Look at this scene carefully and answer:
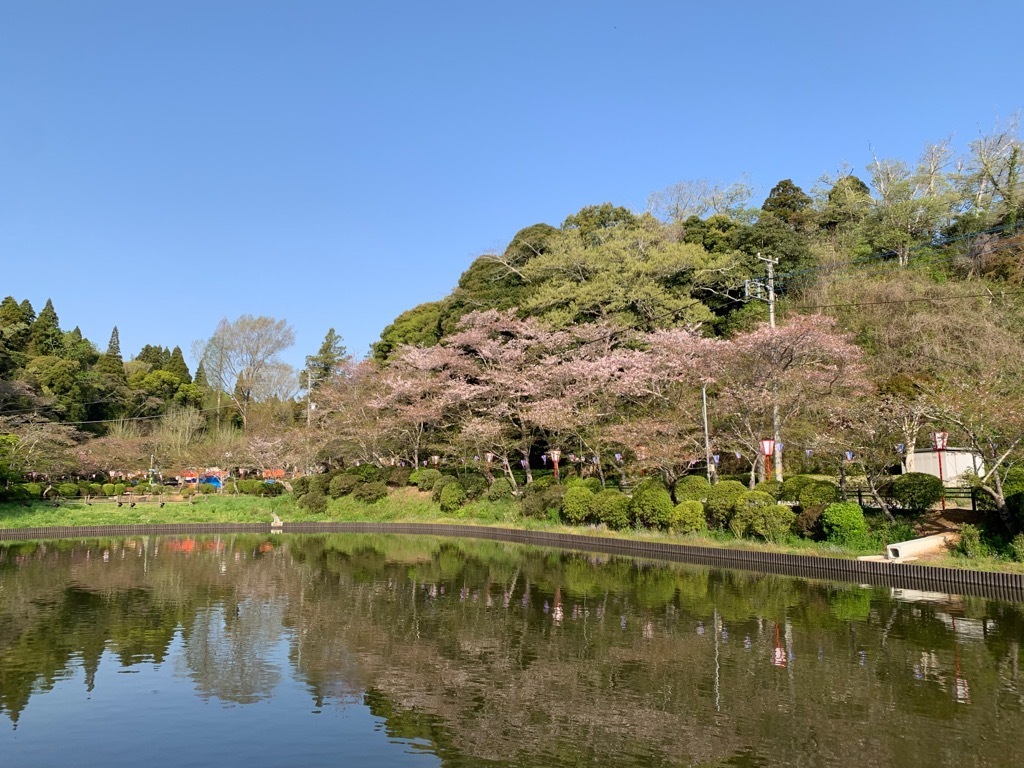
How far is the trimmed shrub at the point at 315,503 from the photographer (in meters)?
31.9

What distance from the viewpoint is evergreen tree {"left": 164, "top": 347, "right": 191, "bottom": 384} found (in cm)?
5794

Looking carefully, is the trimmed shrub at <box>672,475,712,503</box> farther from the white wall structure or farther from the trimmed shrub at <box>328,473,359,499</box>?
the trimmed shrub at <box>328,473,359,499</box>

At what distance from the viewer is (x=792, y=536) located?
16.1 metres

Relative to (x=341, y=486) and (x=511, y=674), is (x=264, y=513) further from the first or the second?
(x=511, y=674)

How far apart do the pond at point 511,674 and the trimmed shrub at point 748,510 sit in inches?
108

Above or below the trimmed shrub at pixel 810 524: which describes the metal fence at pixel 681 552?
below

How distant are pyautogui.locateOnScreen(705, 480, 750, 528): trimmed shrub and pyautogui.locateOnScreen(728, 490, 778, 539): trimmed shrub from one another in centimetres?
26

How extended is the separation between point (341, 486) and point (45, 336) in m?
33.4

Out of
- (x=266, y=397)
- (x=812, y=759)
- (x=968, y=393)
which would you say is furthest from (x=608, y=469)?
(x=266, y=397)

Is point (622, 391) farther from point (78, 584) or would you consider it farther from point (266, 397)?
point (266, 397)

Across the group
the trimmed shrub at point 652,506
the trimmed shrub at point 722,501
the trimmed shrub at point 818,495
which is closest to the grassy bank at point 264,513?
the trimmed shrub at point 652,506

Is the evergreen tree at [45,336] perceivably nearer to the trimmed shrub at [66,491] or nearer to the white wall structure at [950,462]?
the trimmed shrub at [66,491]

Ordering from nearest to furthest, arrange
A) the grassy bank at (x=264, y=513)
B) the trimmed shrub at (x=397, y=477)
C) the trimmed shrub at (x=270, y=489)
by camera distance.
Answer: the grassy bank at (x=264, y=513)
the trimmed shrub at (x=397, y=477)
the trimmed shrub at (x=270, y=489)

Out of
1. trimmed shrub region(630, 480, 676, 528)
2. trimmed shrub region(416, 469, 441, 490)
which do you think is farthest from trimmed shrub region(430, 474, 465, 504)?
trimmed shrub region(630, 480, 676, 528)
